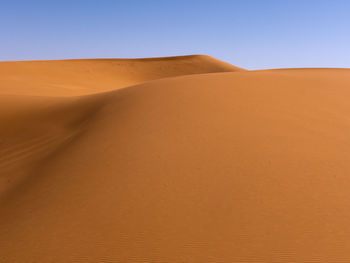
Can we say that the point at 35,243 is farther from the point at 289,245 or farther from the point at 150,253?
the point at 289,245

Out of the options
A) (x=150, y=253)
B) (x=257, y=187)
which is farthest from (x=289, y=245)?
(x=150, y=253)

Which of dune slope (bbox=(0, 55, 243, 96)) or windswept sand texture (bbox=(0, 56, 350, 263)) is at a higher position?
dune slope (bbox=(0, 55, 243, 96))

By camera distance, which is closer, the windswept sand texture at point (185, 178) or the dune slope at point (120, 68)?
the windswept sand texture at point (185, 178)

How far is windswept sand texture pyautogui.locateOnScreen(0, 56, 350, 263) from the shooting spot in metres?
3.02

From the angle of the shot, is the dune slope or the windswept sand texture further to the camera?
the dune slope

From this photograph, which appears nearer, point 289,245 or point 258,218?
point 289,245

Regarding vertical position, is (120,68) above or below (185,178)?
above

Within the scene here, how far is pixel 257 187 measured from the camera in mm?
3832

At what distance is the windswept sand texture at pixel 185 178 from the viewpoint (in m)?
3.02

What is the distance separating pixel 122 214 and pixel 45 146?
11.5 feet

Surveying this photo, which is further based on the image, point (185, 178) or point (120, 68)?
point (120, 68)

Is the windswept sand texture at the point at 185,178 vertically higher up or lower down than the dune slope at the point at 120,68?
lower down

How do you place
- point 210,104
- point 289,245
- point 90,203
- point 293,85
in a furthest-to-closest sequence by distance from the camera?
point 293,85, point 210,104, point 90,203, point 289,245

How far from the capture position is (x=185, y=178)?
412 cm
